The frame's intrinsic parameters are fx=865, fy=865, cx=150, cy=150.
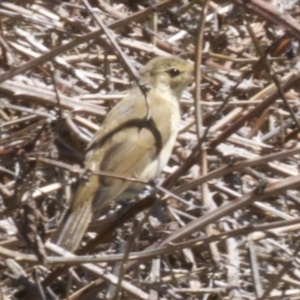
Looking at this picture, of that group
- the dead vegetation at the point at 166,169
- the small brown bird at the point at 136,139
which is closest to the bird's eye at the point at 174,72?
the small brown bird at the point at 136,139

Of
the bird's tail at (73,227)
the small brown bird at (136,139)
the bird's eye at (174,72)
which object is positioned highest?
the bird's eye at (174,72)

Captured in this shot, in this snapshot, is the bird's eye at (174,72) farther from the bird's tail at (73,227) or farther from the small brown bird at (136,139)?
the bird's tail at (73,227)

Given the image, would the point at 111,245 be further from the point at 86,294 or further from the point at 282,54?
the point at 282,54

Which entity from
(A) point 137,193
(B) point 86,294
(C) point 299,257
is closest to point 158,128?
(A) point 137,193

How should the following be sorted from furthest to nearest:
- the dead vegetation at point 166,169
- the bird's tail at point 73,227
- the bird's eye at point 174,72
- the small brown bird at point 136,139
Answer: the bird's eye at point 174,72 → the small brown bird at point 136,139 → the bird's tail at point 73,227 → the dead vegetation at point 166,169

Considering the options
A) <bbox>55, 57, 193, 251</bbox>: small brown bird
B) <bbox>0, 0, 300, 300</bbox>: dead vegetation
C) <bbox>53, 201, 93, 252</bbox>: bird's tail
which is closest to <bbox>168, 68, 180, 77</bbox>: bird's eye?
<bbox>55, 57, 193, 251</bbox>: small brown bird

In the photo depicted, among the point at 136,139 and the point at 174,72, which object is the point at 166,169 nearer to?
the point at 136,139
